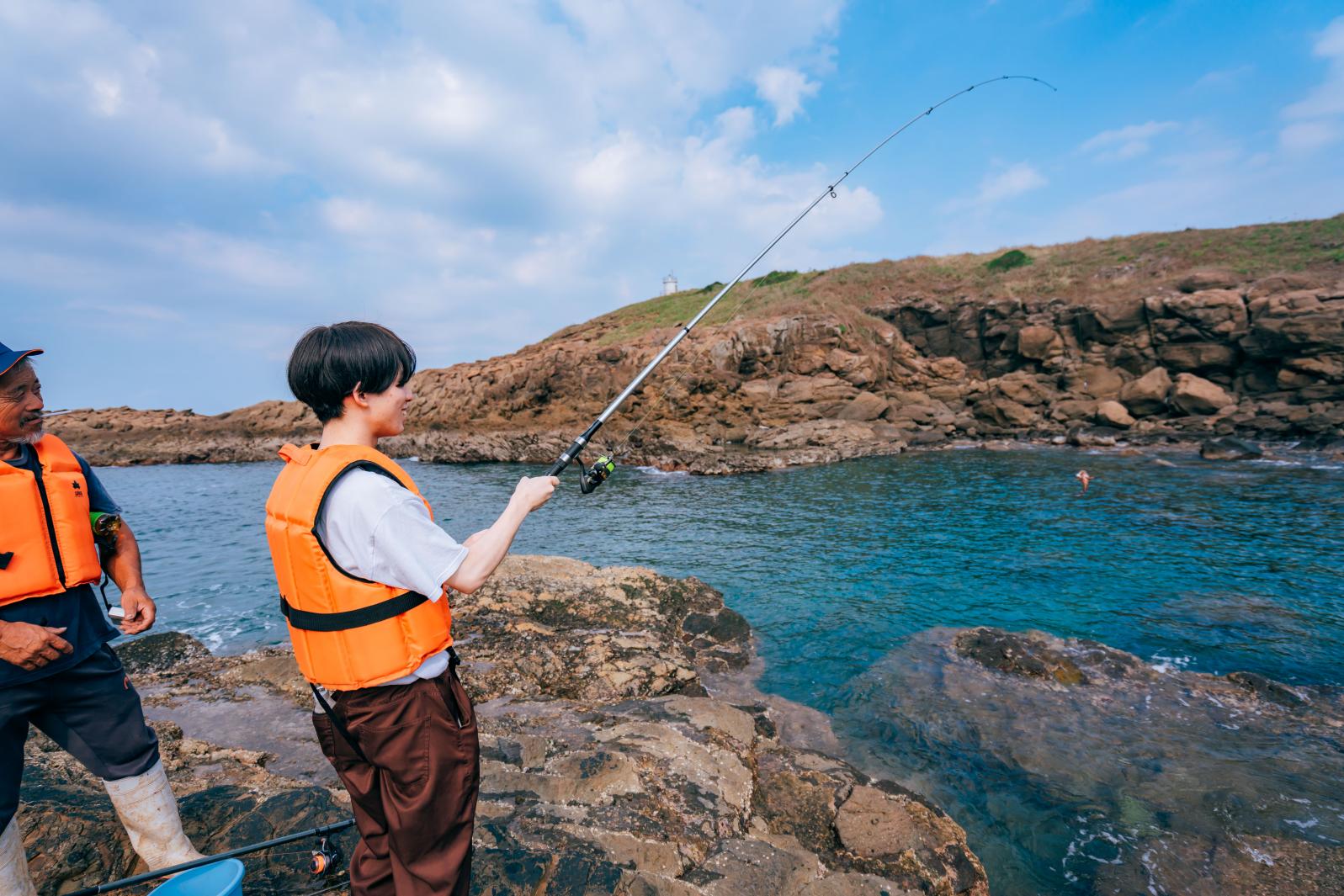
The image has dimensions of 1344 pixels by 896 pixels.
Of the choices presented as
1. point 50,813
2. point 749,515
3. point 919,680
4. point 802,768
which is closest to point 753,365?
point 749,515

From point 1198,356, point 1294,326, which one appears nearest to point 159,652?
point 1294,326

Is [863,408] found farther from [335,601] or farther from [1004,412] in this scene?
[335,601]

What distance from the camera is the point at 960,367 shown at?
39.9 meters

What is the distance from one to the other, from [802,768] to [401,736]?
4223 millimetres

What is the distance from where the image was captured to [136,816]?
2.90 metres

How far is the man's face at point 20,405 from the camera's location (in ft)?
8.16

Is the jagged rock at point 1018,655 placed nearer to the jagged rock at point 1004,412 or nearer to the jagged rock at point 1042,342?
the jagged rock at point 1004,412

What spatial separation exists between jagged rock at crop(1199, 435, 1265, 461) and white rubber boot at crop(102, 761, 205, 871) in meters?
32.6

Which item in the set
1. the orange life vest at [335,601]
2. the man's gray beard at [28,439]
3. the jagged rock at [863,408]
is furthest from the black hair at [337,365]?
the jagged rock at [863,408]

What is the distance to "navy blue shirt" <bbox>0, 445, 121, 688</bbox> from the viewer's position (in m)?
2.48

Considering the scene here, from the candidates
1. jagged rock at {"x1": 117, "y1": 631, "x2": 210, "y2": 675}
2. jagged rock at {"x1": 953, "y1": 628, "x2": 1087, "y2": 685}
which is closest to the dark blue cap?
jagged rock at {"x1": 117, "y1": 631, "x2": 210, "y2": 675}

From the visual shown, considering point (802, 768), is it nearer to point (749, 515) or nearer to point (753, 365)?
point (749, 515)

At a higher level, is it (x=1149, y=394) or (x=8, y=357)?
(x=8, y=357)

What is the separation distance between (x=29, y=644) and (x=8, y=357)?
1.16 meters
